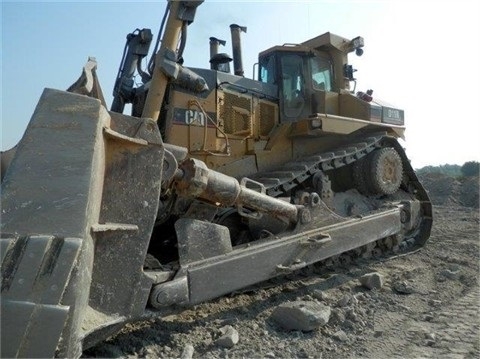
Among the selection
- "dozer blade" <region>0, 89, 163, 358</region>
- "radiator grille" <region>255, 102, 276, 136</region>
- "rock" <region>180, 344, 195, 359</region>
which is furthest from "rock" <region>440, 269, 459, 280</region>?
"dozer blade" <region>0, 89, 163, 358</region>

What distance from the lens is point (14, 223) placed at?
2.10m

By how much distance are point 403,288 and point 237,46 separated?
13.8 ft

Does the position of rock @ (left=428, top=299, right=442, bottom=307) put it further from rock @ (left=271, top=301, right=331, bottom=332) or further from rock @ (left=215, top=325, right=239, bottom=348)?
rock @ (left=215, top=325, right=239, bottom=348)

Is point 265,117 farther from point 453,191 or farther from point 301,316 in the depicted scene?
point 453,191

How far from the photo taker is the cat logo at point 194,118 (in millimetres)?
5250

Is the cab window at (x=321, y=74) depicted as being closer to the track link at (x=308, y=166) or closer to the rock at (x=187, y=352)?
the track link at (x=308, y=166)

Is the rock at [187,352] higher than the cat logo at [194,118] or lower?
lower

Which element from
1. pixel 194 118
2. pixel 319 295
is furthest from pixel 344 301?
pixel 194 118

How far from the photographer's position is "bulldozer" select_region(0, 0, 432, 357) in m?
2.12

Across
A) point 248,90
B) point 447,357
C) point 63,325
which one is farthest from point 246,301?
point 248,90

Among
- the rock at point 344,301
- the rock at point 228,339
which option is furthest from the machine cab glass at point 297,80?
the rock at point 228,339

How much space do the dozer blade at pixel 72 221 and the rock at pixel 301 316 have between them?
4.37ft

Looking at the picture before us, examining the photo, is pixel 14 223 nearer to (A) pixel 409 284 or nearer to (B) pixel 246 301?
(B) pixel 246 301

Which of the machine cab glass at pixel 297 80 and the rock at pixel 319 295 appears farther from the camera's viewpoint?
the machine cab glass at pixel 297 80
